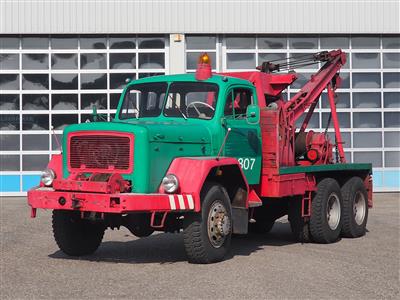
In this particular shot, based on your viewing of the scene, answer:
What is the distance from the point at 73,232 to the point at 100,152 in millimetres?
1350

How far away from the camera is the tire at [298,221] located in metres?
11.6

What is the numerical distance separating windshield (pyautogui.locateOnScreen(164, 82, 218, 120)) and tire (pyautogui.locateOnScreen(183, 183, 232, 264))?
1133mm

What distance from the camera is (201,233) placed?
29.3 feet

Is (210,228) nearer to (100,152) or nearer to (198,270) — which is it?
(198,270)

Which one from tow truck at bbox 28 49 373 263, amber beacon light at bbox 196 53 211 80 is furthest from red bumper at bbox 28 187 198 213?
amber beacon light at bbox 196 53 211 80

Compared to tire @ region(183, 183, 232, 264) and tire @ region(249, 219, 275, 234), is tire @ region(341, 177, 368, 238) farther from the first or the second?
tire @ region(183, 183, 232, 264)

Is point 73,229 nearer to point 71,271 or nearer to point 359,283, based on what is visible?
point 71,271

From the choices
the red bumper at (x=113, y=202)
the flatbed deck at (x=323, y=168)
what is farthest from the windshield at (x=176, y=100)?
the red bumper at (x=113, y=202)

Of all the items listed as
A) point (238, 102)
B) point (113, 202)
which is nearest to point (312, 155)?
point (238, 102)

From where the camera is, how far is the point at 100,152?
9062 millimetres

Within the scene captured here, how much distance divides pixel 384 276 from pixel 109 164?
343cm

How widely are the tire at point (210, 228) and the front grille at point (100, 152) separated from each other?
3.32 ft

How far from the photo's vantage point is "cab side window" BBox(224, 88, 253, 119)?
10211 mm
